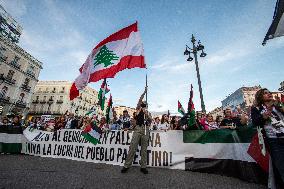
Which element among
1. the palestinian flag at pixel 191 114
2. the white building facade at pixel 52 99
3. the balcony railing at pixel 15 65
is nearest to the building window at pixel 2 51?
the balcony railing at pixel 15 65

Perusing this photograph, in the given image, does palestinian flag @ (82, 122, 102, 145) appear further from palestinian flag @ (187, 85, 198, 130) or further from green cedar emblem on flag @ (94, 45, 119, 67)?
palestinian flag @ (187, 85, 198, 130)

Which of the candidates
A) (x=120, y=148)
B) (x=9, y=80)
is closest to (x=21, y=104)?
(x=9, y=80)

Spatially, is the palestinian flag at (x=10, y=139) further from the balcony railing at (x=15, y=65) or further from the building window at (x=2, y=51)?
the balcony railing at (x=15, y=65)

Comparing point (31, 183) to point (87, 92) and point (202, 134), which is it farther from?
point (87, 92)

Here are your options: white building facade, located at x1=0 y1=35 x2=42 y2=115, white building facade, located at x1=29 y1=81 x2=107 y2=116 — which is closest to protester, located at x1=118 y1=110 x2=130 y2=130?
white building facade, located at x1=0 y1=35 x2=42 y2=115

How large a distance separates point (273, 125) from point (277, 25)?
1.81 m

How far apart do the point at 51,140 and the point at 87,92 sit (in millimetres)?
61199

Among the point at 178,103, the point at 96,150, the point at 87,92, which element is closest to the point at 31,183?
the point at 96,150

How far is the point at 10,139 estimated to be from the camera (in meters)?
8.62

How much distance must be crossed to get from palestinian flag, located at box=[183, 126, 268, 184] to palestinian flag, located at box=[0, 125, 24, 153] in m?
6.76

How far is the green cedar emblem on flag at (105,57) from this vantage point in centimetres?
644

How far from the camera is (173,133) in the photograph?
6.12 m

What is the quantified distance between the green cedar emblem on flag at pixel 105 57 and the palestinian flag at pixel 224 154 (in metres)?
3.04

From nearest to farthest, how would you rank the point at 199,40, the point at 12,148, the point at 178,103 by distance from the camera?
the point at 178,103
the point at 12,148
the point at 199,40
